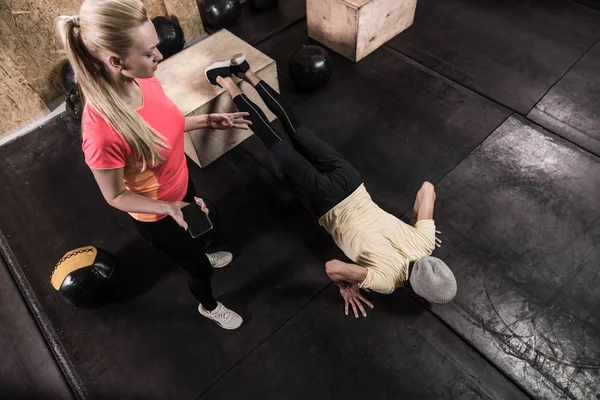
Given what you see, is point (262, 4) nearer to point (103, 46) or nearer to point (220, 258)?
point (220, 258)

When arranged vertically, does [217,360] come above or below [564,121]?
below

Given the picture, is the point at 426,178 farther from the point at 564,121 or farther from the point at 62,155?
the point at 62,155

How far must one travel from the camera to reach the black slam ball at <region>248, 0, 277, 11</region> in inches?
165

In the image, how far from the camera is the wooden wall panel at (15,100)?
3094mm

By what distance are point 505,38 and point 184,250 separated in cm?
362

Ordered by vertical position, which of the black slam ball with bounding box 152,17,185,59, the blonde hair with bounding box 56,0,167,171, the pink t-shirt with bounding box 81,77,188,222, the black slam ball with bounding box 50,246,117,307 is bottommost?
the black slam ball with bounding box 50,246,117,307

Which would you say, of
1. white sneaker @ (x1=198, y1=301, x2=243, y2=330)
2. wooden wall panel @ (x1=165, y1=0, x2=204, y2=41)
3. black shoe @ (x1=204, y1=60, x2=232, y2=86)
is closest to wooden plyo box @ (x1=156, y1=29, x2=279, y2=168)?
black shoe @ (x1=204, y1=60, x2=232, y2=86)

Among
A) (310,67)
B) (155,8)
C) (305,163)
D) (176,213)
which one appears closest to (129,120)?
(176,213)

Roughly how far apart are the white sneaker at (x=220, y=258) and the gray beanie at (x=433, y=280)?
119 centimetres

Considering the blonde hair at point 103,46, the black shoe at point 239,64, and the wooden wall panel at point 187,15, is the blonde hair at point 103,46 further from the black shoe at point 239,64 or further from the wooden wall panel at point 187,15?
the wooden wall panel at point 187,15

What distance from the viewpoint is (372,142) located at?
3203mm

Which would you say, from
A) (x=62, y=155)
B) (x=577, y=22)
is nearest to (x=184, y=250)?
(x=62, y=155)

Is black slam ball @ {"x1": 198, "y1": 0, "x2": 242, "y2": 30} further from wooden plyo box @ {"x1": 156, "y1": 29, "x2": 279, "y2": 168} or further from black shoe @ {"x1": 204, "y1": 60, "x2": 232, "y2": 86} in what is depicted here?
black shoe @ {"x1": 204, "y1": 60, "x2": 232, "y2": 86}

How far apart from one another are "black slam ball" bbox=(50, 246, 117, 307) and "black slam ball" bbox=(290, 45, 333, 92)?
203 cm
